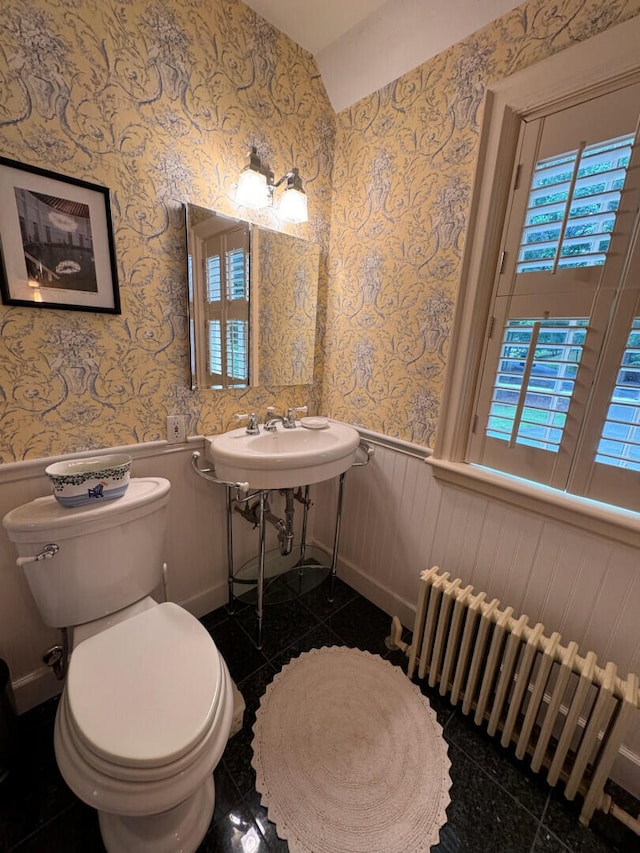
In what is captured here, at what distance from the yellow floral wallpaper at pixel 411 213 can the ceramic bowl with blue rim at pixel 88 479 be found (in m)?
1.00

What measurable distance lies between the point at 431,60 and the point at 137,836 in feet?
7.80

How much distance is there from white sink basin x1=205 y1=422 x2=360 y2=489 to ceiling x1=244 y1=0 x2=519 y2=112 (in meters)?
1.35

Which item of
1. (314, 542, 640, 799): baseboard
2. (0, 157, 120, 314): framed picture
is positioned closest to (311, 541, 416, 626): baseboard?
(314, 542, 640, 799): baseboard

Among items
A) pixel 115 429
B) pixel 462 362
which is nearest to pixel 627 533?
pixel 462 362

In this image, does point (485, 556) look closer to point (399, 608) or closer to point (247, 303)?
point (399, 608)

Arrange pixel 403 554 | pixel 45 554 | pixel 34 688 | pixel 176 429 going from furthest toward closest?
pixel 403 554 < pixel 176 429 < pixel 34 688 < pixel 45 554

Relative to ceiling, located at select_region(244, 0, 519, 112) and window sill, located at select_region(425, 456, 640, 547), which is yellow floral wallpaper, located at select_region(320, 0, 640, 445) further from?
window sill, located at select_region(425, 456, 640, 547)

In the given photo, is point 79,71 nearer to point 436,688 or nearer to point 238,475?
point 238,475

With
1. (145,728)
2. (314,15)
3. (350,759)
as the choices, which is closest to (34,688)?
(145,728)

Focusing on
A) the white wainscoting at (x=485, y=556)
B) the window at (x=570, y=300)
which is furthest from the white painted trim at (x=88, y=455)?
the window at (x=570, y=300)

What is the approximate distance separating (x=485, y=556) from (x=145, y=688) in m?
1.11

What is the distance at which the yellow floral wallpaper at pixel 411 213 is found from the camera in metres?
1.00

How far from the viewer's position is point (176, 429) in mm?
1278

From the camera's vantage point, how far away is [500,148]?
104cm
